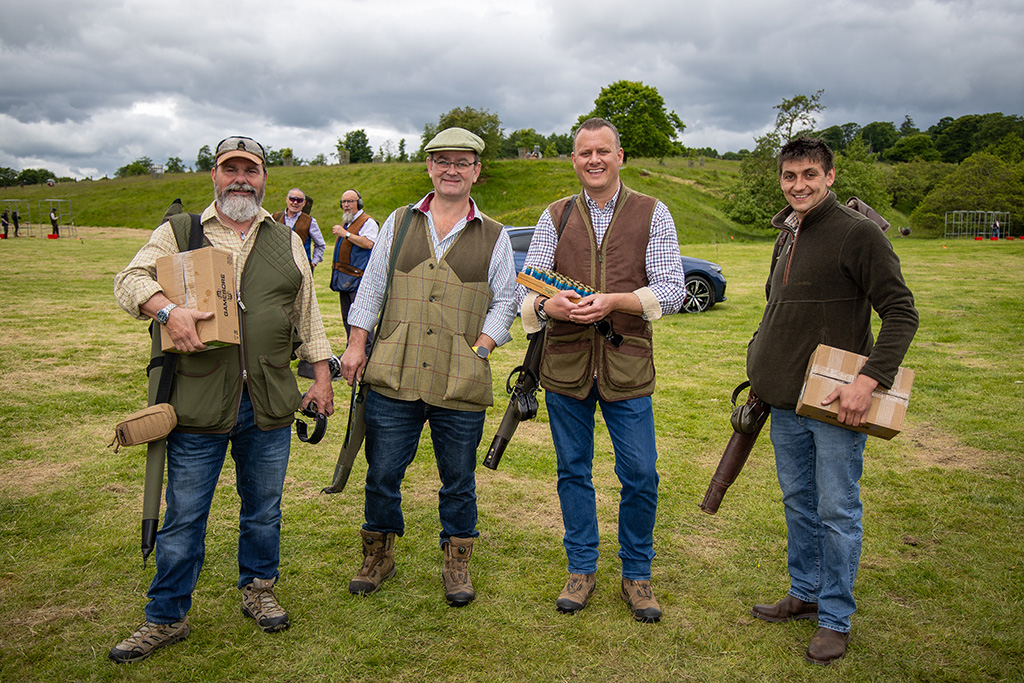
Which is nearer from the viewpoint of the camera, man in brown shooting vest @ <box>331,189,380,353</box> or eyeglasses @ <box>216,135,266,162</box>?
eyeglasses @ <box>216,135,266,162</box>

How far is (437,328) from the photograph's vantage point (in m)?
3.20

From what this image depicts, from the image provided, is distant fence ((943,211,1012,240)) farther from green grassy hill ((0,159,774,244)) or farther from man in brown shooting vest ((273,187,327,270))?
man in brown shooting vest ((273,187,327,270))

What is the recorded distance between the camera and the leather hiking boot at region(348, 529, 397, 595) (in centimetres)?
343

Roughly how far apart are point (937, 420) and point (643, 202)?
5.06m

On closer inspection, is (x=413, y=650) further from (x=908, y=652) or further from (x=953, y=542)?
(x=953, y=542)

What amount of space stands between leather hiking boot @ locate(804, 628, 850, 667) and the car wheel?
33.4 feet

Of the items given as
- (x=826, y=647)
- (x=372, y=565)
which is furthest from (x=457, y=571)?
(x=826, y=647)

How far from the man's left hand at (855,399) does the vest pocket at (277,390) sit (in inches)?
95.1

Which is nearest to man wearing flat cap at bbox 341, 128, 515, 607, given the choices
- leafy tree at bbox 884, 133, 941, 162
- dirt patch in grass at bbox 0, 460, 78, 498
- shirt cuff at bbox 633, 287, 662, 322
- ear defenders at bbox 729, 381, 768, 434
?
shirt cuff at bbox 633, 287, 662, 322

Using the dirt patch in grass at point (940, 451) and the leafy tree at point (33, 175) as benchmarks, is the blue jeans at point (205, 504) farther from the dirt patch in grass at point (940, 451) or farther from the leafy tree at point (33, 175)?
the leafy tree at point (33, 175)

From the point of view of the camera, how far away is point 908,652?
2906mm

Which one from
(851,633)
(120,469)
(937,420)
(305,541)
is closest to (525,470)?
(305,541)

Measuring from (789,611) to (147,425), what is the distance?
311 cm

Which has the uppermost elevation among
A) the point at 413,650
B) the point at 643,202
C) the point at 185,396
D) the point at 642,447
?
the point at 643,202
